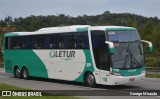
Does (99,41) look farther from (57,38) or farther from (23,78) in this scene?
(23,78)

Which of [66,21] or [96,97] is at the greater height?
[66,21]

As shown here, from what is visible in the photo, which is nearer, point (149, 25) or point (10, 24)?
point (149, 25)

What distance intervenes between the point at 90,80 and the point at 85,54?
1.30m

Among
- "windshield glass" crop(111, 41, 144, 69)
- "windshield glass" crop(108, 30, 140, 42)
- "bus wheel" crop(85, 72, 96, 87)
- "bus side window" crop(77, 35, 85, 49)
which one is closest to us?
"windshield glass" crop(111, 41, 144, 69)

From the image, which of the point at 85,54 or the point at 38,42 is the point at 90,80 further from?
the point at 38,42

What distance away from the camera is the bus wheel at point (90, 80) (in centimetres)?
1998

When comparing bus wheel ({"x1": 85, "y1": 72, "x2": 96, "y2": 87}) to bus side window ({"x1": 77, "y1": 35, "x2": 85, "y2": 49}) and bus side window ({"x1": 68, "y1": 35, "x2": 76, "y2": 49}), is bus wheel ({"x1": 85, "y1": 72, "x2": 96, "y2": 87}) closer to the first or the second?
bus side window ({"x1": 77, "y1": 35, "x2": 85, "y2": 49})

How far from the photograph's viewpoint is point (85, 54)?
2044 centimetres

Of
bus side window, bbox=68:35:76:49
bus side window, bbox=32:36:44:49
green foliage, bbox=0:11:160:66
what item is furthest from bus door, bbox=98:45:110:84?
green foliage, bbox=0:11:160:66

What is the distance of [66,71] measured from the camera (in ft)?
72.9

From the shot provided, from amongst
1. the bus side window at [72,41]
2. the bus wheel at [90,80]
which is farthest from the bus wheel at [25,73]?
the bus wheel at [90,80]

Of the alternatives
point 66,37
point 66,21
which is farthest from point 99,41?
point 66,21

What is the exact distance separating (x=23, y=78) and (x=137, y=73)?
396 inches

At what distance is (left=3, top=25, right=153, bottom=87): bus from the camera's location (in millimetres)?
18781
